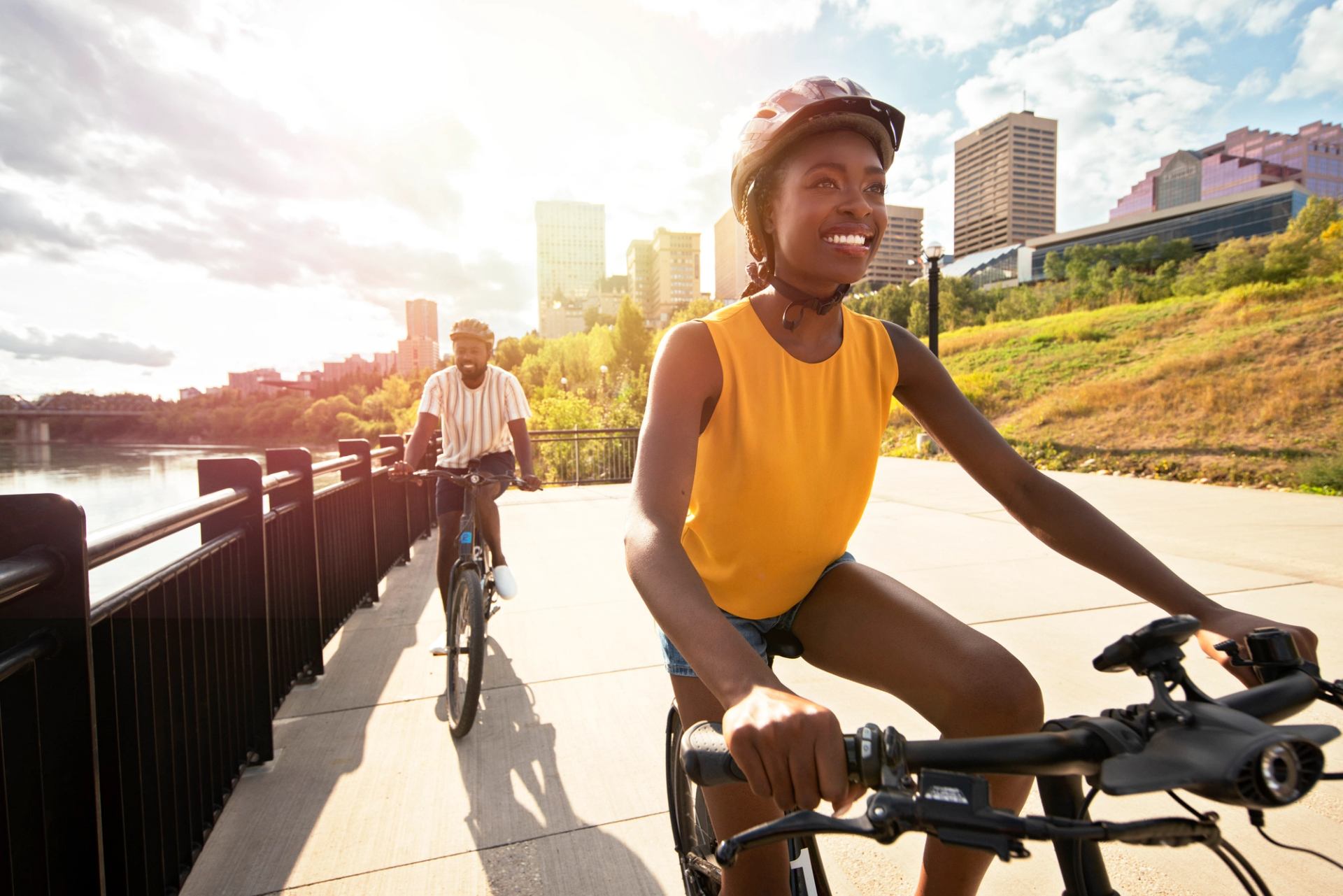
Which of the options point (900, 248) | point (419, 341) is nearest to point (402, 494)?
point (419, 341)

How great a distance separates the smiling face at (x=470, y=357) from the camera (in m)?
4.87

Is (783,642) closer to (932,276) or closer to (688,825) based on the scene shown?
(688,825)

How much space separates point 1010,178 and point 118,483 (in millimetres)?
184125

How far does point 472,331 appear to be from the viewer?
488 centimetres

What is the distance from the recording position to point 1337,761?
2.99m

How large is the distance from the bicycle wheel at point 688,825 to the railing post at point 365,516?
182 inches

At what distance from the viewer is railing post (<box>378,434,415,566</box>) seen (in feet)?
26.3

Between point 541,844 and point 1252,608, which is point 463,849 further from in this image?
point 1252,608

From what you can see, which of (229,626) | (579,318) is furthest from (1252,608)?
(579,318)

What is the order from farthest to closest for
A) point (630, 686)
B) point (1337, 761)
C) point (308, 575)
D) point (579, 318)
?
point (579, 318), point (308, 575), point (630, 686), point (1337, 761)

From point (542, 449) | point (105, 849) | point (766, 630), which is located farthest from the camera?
point (542, 449)

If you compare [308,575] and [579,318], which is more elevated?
[579,318]

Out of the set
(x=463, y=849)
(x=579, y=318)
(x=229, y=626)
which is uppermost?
(x=579, y=318)

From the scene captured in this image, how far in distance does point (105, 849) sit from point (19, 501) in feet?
3.08
